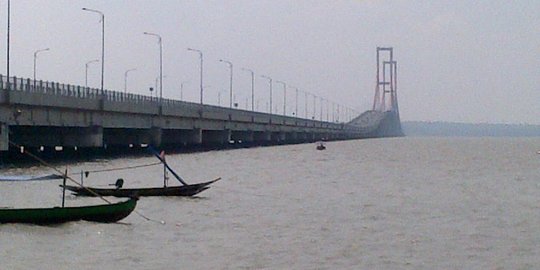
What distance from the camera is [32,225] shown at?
36.8 m

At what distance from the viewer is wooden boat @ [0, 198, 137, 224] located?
121 ft

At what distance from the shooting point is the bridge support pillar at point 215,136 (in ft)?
465

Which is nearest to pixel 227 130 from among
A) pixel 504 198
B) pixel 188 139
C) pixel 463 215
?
pixel 188 139

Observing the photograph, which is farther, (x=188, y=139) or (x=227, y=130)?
(x=227, y=130)

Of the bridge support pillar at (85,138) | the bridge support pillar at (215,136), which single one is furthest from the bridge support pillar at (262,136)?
the bridge support pillar at (85,138)

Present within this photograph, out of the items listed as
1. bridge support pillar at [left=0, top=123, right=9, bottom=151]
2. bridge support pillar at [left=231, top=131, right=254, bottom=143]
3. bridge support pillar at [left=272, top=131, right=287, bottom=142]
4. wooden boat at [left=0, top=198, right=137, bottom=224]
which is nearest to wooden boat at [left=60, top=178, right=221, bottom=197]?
wooden boat at [left=0, top=198, right=137, bottom=224]

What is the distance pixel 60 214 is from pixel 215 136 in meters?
105

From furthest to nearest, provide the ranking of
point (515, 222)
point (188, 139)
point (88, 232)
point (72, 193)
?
point (188, 139), point (72, 193), point (515, 222), point (88, 232)

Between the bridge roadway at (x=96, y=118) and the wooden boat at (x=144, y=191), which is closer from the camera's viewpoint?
the wooden boat at (x=144, y=191)

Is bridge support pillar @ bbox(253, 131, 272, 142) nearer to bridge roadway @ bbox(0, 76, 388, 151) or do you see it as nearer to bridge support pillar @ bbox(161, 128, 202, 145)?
bridge roadway @ bbox(0, 76, 388, 151)

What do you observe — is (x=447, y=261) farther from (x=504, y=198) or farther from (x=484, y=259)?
(x=504, y=198)

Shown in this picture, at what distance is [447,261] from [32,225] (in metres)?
14.2

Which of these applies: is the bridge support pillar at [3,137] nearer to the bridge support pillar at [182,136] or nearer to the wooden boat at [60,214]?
the wooden boat at [60,214]

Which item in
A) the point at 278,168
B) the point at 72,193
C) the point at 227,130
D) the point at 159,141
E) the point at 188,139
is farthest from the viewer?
the point at 227,130
